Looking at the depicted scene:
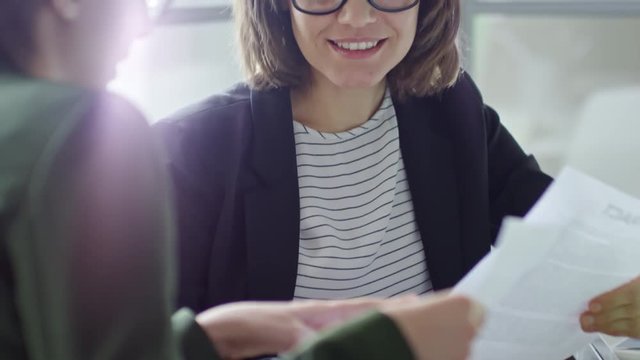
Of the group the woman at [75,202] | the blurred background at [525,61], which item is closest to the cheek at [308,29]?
the woman at [75,202]

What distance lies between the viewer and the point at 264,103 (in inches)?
45.9

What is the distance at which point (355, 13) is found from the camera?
3.55ft

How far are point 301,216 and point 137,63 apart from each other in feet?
3.28

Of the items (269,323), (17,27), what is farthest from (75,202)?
(269,323)

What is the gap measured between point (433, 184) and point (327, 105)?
206mm

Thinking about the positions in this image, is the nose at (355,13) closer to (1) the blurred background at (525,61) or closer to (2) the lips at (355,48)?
(2) the lips at (355,48)

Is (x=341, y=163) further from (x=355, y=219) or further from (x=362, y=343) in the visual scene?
(x=362, y=343)

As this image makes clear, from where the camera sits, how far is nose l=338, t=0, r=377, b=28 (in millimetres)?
1082

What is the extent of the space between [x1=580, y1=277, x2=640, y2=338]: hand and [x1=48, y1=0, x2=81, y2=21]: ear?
62 centimetres

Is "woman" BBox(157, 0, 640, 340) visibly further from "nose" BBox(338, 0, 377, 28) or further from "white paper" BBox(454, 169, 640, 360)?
"white paper" BBox(454, 169, 640, 360)

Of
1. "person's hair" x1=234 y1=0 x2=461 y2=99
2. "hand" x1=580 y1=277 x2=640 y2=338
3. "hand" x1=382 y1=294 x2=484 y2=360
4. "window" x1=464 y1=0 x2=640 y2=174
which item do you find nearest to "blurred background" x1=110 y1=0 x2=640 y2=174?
"window" x1=464 y1=0 x2=640 y2=174

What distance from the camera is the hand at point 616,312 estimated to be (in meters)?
0.86

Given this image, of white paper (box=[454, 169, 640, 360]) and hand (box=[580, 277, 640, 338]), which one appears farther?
hand (box=[580, 277, 640, 338])

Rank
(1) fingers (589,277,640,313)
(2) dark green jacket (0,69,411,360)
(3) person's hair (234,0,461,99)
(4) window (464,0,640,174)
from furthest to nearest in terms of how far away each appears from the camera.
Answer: (4) window (464,0,640,174) → (3) person's hair (234,0,461,99) → (1) fingers (589,277,640,313) → (2) dark green jacket (0,69,411,360)
